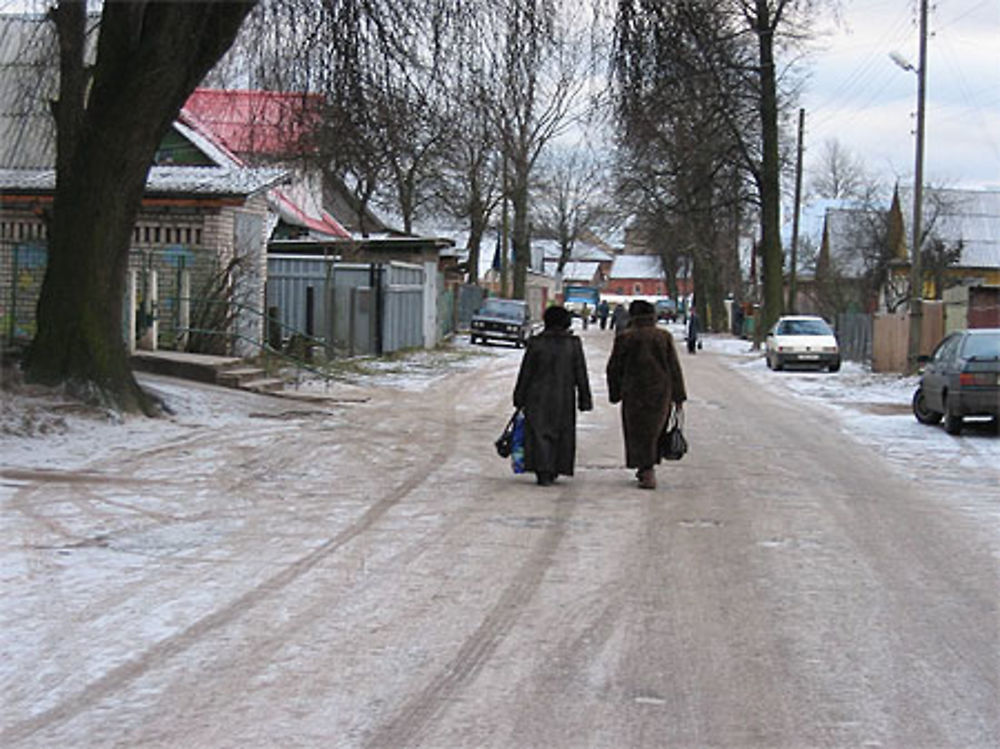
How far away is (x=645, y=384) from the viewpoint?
11539 millimetres

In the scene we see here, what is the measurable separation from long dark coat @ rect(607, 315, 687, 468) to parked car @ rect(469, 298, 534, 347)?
33.3m

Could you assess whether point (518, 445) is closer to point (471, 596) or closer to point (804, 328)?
point (471, 596)

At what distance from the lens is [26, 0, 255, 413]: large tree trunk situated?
14117mm

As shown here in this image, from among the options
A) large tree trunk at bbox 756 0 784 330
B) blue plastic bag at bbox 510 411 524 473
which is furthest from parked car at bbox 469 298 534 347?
blue plastic bag at bbox 510 411 524 473

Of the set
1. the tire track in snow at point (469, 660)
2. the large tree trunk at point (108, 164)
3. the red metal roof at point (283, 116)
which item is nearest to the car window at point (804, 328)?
the red metal roof at point (283, 116)

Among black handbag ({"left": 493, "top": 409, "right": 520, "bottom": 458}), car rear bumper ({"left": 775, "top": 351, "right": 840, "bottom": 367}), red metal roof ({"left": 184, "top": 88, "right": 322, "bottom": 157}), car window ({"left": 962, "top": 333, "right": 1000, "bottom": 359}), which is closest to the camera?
black handbag ({"left": 493, "top": 409, "right": 520, "bottom": 458})

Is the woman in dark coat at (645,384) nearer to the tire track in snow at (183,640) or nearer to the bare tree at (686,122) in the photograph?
the tire track in snow at (183,640)

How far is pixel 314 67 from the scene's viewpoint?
14430 millimetres

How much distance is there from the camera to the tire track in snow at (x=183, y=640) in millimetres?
5113

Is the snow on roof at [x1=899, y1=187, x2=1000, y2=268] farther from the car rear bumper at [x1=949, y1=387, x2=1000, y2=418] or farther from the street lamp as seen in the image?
the car rear bumper at [x1=949, y1=387, x2=1000, y2=418]

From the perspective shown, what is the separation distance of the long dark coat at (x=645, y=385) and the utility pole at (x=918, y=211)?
61.7 feet

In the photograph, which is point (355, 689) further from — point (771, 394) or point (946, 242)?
point (946, 242)

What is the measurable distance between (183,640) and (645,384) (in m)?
6.12

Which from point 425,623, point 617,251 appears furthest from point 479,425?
point 617,251
